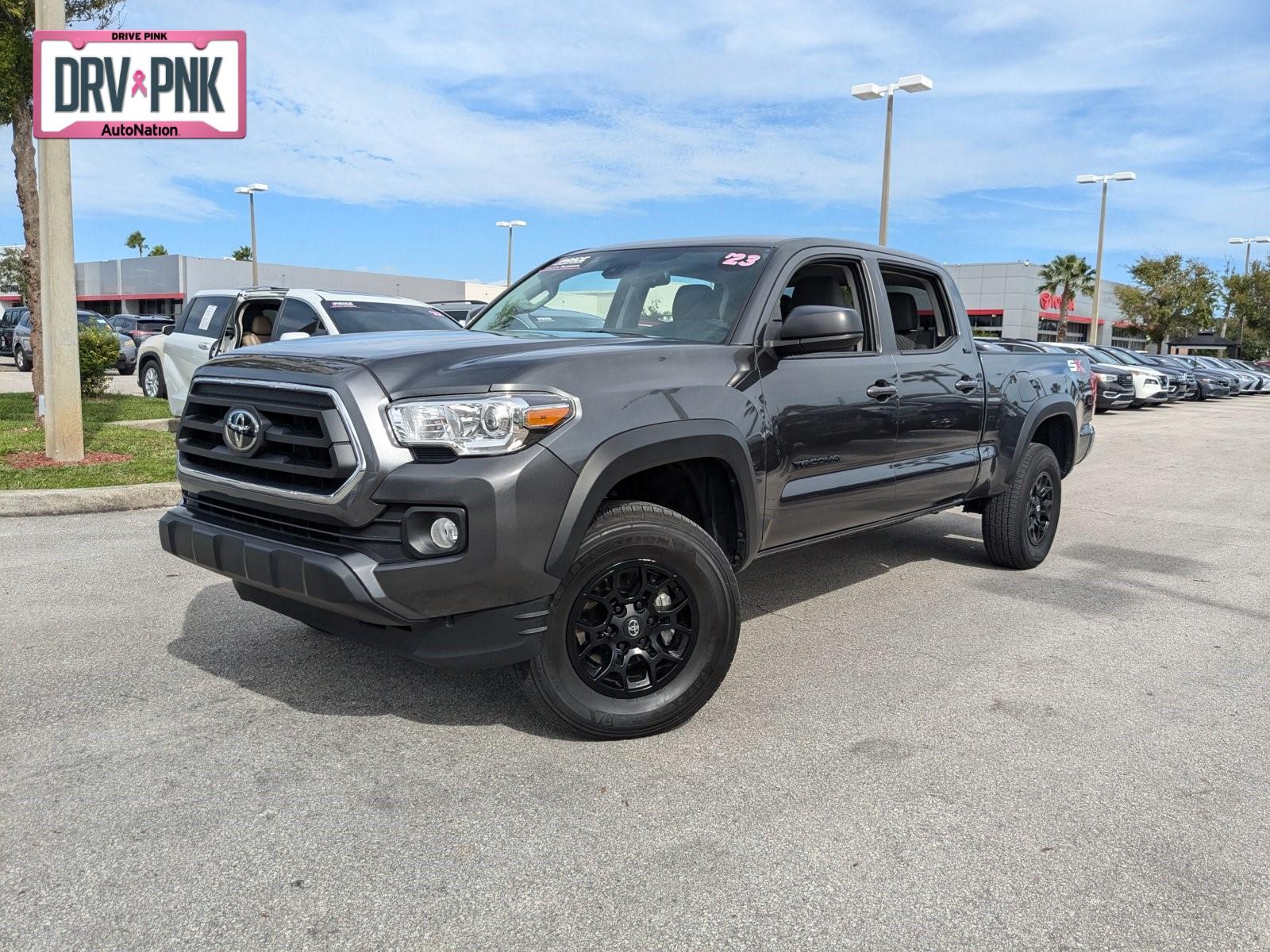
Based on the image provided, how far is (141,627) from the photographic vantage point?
4695mm

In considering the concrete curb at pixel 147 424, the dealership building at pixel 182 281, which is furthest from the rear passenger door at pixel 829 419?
the dealership building at pixel 182 281

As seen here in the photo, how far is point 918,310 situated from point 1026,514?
59.1 inches

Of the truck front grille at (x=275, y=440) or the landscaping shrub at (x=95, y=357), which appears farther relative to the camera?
the landscaping shrub at (x=95, y=357)

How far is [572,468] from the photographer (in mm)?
3201

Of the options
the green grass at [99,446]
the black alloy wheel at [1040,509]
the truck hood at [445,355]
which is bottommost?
the green grass at [99,446]

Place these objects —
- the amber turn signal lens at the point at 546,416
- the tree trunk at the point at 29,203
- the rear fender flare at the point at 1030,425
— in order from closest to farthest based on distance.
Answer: the amber turn signal lens at the point at 546,416, the rear fender flare at the point at 1030,425, the tree trunk at the point at 29,203

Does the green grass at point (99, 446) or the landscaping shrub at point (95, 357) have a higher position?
the landscaping shrub at point (95, 357)

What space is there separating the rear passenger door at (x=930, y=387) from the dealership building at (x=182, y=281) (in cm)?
4562

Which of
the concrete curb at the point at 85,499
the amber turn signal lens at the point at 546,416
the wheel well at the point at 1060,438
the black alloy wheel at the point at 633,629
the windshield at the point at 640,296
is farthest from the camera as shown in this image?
the concrete curb at the point at 85,499

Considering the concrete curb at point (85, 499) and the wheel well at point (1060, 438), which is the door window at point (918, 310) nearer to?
the wheel well at point (1060, 438)

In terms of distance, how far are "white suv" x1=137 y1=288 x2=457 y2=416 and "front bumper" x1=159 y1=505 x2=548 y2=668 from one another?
18.7ft

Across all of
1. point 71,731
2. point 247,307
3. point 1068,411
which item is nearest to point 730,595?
point 71,731

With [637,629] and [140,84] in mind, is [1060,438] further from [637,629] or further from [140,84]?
[140,84]

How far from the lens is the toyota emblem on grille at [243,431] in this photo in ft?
11.1
